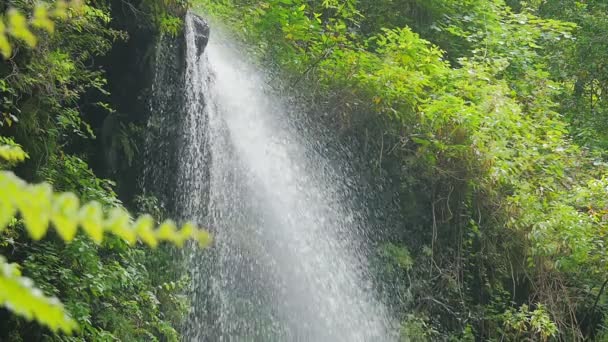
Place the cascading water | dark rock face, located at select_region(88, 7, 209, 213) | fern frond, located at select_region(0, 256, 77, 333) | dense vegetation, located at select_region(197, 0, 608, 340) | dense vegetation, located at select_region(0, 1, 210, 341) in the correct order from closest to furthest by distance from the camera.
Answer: fern frond, located at select_region(0, 256, 77, 333) → dense vegetation, located at select_region(0, 1, 210, 341) → dark rock face, located at select_region(88, 7, 209, 213) → the cascading water → dense vegetation, located at select_region(197, 0, 608, 340)

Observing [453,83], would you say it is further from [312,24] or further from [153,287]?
[153,287]

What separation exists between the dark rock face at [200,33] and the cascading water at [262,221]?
3 centimetres

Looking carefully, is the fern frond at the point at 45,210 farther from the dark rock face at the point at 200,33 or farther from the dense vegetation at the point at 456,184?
the dense vegetation at the point at 456,184

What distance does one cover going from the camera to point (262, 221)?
7.64m

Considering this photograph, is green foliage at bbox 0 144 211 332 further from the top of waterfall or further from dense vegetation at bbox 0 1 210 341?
the top of waterfall

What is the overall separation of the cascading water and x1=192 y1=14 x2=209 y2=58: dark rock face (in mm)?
29

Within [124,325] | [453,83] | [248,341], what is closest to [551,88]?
[453,83]

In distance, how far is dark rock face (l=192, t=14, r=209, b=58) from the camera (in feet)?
24.8

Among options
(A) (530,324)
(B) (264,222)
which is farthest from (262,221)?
(A) (530,324)

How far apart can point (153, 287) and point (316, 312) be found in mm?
2118

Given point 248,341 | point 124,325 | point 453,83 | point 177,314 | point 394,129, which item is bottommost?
point 248,341

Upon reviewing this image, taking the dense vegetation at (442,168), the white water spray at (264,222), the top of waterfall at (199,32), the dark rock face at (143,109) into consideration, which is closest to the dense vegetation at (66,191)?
the dark rock face at (143,109)

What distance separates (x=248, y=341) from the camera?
7.04 m

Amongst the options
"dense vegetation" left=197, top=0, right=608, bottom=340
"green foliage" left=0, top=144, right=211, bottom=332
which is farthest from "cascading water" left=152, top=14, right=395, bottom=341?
"green foliage" left=0, top=144, right=211, bottom=332
